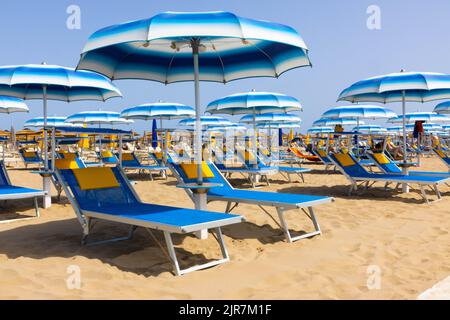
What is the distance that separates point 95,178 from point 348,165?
4968 mm

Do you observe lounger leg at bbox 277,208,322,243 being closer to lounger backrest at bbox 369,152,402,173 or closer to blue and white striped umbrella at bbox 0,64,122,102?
blue and white striped umbrella at bbox 0,64,122,102

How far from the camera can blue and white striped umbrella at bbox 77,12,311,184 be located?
131 inches

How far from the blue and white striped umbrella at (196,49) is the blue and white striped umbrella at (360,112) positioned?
29.6ft

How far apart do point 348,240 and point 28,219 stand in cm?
404

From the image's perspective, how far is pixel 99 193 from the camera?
179 inches

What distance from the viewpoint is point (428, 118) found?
20.1 m

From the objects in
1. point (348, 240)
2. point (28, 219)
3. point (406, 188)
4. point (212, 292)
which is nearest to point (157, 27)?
point (212, 292)

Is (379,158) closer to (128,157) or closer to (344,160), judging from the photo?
(344,160)

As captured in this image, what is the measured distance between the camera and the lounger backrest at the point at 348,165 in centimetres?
769

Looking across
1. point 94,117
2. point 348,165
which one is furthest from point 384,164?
point 94,117

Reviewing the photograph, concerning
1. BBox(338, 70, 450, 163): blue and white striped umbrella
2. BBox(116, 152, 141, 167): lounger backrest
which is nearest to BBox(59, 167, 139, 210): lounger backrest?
BBox(338, 70, 450, 163): blue and white striped umbrella

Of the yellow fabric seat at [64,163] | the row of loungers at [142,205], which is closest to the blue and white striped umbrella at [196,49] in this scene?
the row of loungers at [142,205]

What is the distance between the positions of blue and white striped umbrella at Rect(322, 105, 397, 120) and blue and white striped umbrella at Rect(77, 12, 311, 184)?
903 centimetres

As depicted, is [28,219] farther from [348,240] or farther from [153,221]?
[348,240]
